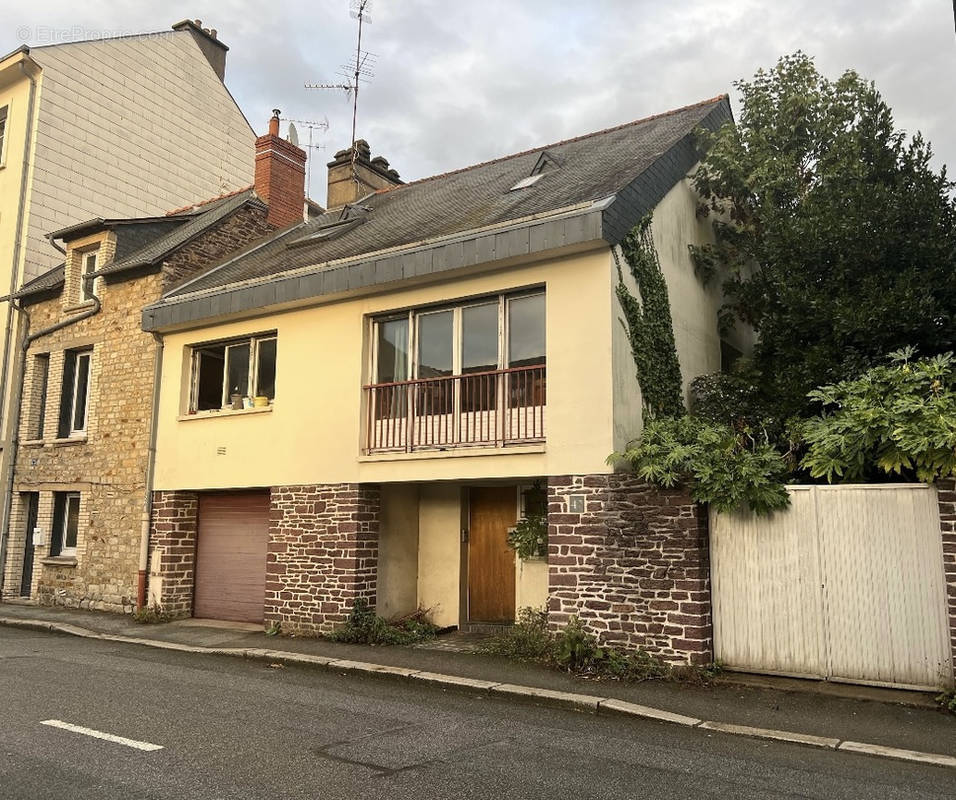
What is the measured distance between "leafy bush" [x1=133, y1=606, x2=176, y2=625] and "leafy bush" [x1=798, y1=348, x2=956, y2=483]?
30.3ft

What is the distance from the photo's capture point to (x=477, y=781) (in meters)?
4.87

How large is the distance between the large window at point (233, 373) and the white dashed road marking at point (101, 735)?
6.37 metres

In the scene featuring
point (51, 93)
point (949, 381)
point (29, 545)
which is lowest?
point (29, 545)

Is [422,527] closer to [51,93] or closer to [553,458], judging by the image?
[553,458]

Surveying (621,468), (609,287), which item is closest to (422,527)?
(621,468)

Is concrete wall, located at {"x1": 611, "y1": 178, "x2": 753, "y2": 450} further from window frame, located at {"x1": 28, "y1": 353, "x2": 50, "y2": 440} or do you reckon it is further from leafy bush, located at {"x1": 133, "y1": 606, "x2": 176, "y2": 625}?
window frame, located at {"x1": 28, "y1": 353, "x2": 50, "y2": 440}

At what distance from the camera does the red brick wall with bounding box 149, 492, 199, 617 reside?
40.5 feet

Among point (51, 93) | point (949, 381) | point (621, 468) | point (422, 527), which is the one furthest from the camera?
point (51, 93)

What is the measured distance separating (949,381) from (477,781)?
236 inches

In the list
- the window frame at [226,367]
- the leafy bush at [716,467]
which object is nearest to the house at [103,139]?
the window frame at [226,367]

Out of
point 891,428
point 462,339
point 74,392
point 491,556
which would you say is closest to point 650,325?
point 462,339

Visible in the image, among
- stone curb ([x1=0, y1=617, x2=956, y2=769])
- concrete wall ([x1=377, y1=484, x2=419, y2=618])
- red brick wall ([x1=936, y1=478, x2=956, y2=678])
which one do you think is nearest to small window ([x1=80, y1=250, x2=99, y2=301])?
stone curb ([x1=0, y1=617, x2=956, y2=769])

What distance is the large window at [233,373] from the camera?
12.2 meters

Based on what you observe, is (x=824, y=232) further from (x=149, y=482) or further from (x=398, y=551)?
(x=149, y=482)
